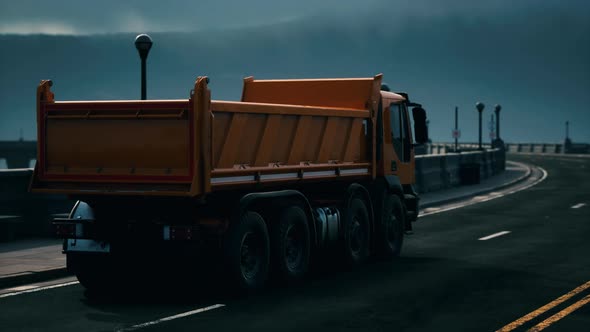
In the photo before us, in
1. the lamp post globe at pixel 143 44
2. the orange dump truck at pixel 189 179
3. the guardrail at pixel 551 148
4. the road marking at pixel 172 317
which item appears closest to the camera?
the road marking at pixel 172 317

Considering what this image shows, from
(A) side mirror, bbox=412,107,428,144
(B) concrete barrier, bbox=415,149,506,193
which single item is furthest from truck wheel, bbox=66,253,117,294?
(B) concrete barrier, bbox=415,149,506,193

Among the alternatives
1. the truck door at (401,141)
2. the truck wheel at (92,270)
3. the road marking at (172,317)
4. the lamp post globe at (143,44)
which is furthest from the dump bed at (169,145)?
the lamp post globe at (143,44)

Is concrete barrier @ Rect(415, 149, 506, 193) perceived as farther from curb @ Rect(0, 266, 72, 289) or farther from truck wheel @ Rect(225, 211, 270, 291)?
truck wheel @ Rect(225, 211, 270, 291)

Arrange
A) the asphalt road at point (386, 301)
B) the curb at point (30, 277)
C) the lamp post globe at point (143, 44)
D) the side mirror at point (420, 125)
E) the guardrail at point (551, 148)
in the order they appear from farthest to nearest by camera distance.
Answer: the guardrail at point (551, 148) < the lamp post globe at point (143, 44) < the side mirror at point (420, 125) < the curb at point (30, 277) < the asphalt road at point (386, 301)

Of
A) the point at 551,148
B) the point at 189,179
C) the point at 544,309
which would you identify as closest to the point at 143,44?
the point at 189,179

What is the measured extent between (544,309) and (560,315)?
0.44 meters

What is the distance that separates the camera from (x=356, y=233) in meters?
16.3

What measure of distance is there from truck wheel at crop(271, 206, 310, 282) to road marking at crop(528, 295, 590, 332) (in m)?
3.87

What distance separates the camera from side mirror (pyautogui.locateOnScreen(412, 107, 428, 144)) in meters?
17.5

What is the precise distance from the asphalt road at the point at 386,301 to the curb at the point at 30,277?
2.44 feet

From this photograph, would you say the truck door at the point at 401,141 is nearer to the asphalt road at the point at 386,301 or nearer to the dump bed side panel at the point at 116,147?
the asphalt road at the point at 386,301

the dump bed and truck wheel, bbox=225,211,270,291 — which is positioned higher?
the dump bed

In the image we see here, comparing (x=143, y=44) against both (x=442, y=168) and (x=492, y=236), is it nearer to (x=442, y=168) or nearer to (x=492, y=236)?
(x=492, y=236)

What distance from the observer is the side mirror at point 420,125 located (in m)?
17.5
